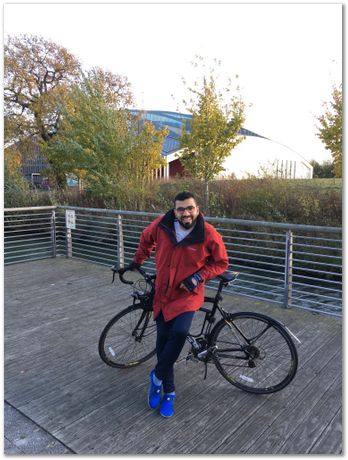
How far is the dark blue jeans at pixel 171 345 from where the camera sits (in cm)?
307

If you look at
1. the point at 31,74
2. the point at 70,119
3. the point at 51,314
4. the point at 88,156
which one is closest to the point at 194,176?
the point at 88,156

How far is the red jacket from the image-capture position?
3145 millimetres

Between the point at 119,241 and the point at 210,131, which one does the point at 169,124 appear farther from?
the point at 119,241

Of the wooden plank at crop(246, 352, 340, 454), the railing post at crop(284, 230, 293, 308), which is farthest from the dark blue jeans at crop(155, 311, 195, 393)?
the railing post at crop(284, 230, 293, 308)

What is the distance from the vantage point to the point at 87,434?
2910mm

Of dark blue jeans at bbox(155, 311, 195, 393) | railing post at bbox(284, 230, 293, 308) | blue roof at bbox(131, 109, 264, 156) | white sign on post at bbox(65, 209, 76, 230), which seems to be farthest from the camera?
blue roof at bbox(131, 109, 264, 156)

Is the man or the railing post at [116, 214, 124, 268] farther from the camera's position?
the railing post at [116, 214, 124, 268]

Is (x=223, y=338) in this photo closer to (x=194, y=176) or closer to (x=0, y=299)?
(x=0, y=299)

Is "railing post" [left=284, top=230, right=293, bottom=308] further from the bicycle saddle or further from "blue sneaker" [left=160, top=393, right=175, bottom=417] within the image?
"blue sneaker" [left=160, top=393, right=175, bottom=417]

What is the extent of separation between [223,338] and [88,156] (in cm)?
1113

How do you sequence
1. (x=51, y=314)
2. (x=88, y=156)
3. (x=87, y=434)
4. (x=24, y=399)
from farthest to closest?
1. (x=88, y=156)
2. (x=51, y=314)
3. (x=24, y=399)
4. (x=87, y=434)

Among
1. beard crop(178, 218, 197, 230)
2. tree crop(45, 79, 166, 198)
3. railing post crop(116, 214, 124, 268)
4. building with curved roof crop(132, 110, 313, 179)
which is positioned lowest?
railing post crop(116, 214, 124, 268)

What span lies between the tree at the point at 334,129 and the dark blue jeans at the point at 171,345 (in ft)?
35.7

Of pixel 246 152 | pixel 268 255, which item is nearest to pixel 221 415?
pixel 268 255
